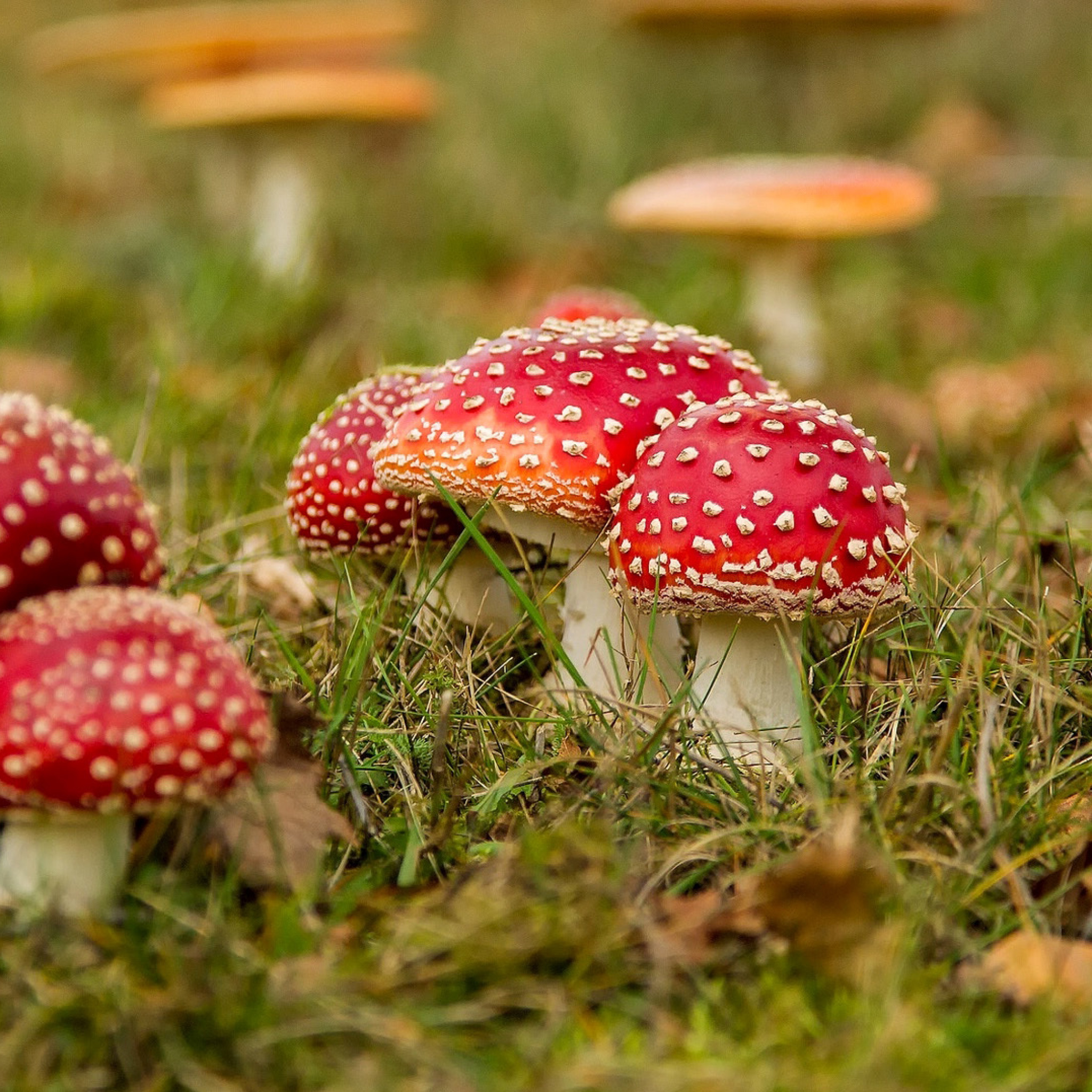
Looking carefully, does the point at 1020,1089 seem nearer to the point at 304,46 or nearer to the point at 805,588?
the point at 805,588

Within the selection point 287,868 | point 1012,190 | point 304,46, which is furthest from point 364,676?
point 1012,190

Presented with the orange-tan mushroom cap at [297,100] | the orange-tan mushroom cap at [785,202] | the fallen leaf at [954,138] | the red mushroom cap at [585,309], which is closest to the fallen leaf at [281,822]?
the red mushroom cap at [585,309]

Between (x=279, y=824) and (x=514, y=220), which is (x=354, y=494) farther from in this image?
(x=514, y=220)

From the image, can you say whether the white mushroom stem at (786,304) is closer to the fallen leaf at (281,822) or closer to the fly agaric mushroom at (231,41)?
the fly agaric mushroom at (231,41)

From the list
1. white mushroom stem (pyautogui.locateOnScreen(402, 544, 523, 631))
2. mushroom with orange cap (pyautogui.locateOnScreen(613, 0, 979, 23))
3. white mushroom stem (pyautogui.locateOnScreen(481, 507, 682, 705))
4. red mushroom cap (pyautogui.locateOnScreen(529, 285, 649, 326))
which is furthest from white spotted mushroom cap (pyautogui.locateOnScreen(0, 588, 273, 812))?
mushroom with orange cap (pyautogui.locateOnScreen(613, 0, 979, 23))

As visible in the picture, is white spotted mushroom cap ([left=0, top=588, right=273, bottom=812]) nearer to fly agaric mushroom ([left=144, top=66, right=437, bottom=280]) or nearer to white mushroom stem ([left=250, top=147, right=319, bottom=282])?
fly agaric mushroom ([left=144, top=66, right=437, bottom=280])

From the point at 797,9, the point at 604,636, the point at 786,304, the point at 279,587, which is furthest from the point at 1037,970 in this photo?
the point at 797,9
